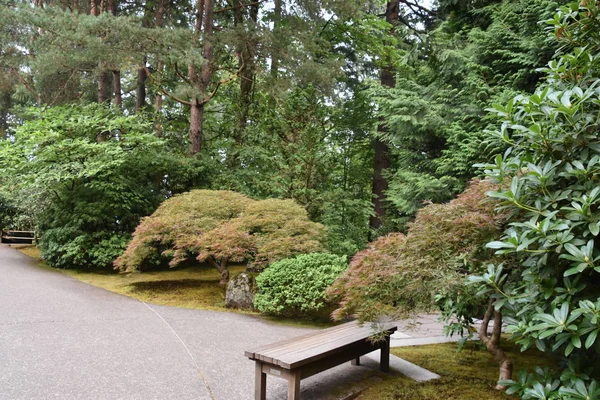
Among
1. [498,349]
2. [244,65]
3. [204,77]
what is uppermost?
[244,65]

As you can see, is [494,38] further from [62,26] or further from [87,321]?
[62,26]

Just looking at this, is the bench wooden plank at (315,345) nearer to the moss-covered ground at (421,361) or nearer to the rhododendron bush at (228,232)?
the moss-covered ground at (421,361)

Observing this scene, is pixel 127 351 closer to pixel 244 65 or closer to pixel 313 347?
pixel 313 347

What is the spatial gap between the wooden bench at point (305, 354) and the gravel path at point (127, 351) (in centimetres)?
35

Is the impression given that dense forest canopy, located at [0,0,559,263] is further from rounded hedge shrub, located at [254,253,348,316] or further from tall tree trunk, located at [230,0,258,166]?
rounded hedge shrub, located at [254,253,348,316]

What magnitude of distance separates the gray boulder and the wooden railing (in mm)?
10493

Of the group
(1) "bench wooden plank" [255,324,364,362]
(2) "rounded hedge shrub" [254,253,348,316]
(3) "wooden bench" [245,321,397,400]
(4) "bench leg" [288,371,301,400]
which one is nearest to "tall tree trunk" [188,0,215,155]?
(2) "rounded hedge shrub" [254,253,348,316]

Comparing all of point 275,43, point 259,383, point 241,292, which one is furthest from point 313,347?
point 275,43

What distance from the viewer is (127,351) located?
388 cm

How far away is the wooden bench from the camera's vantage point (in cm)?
271

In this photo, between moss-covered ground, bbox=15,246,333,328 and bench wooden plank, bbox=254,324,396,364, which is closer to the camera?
bench wooden plank, bbox=254,324,396,364

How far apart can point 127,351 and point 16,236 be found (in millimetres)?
12312

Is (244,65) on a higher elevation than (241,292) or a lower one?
higher

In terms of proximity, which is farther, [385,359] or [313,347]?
[385,359]
